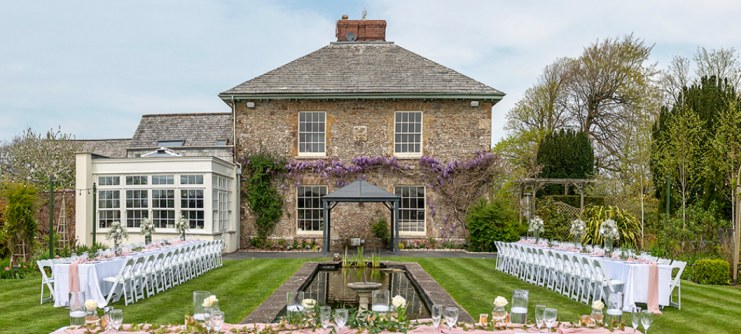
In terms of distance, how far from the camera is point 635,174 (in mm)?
25297

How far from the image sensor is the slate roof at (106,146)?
33.8 meters

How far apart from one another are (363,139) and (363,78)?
7.07ft

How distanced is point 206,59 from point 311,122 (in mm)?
6595

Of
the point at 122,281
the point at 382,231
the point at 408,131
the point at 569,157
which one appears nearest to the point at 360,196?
the point at 382,231

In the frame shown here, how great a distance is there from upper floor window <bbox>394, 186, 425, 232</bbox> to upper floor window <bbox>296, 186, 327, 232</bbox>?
8.65 feet

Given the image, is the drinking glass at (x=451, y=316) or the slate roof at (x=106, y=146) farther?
the slate roof at (x=106, y=146)

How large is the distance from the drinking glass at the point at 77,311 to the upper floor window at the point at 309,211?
653 inches

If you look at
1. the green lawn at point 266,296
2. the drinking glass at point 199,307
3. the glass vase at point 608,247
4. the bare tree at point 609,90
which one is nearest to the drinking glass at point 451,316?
the drinking glass at point 199,307

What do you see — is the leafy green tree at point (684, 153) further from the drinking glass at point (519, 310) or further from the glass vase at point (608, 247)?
the drinking glass at point (519, 310)

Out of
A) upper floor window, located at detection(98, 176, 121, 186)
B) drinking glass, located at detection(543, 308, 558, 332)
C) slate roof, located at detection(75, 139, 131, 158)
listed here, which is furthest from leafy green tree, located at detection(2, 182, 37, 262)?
slate roof, located at detection(75, 139, 131, 158)

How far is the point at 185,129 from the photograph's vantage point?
27.7 metres

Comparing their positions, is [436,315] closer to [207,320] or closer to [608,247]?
[207,320]

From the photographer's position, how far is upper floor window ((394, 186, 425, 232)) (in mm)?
20672

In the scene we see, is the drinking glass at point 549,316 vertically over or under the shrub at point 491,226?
over
